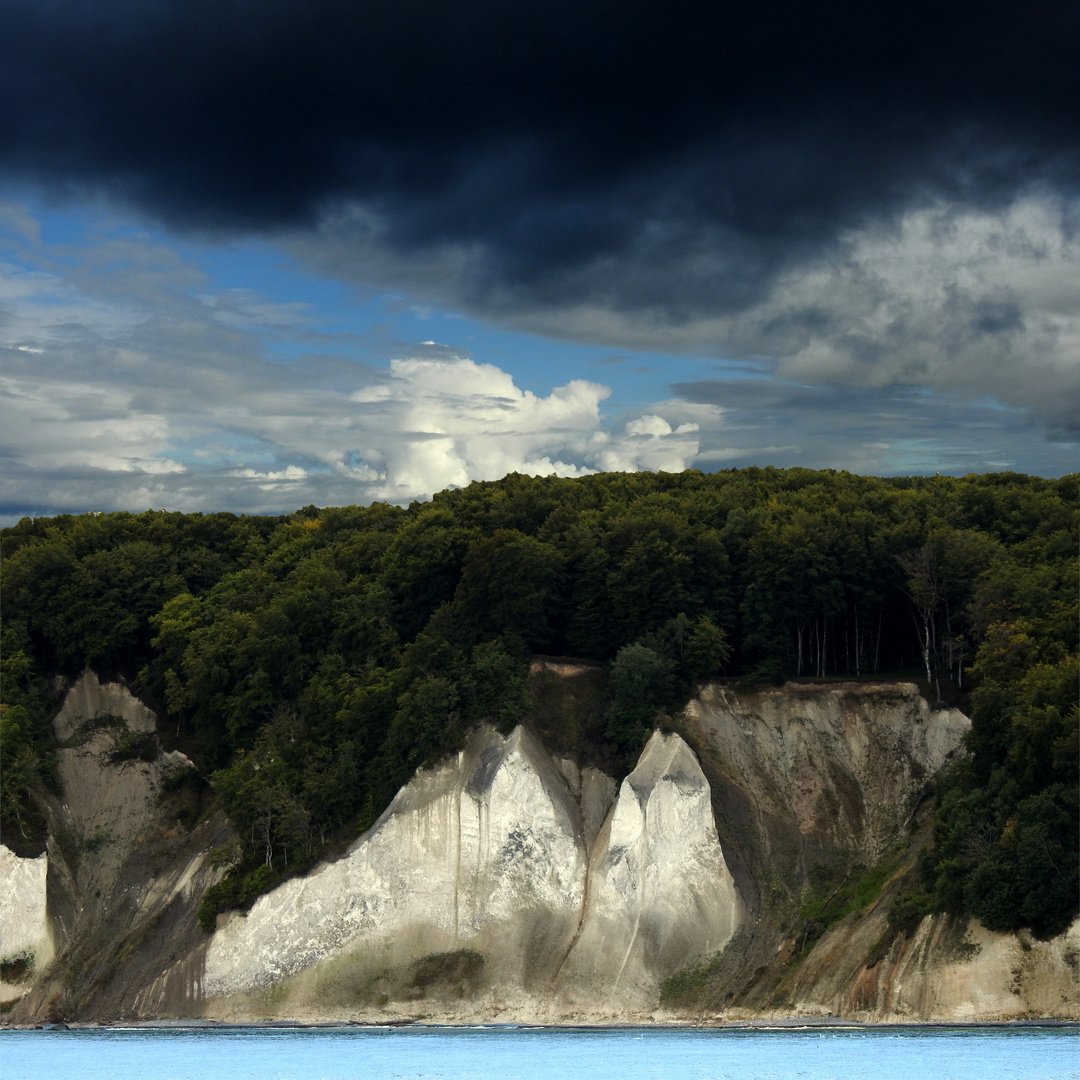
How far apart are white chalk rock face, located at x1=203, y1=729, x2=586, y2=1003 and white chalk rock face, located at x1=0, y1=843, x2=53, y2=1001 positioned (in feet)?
35.3

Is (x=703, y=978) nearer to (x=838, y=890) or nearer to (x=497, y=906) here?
(x=838, y=890)

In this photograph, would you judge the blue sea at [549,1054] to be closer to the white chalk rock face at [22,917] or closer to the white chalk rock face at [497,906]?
the white chalk rock face at [497,906]

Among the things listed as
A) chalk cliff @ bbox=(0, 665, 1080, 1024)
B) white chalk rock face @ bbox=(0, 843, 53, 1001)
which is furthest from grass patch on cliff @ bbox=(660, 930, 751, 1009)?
white chalk rock face @ bbox=(0, 843, 53, 1001)

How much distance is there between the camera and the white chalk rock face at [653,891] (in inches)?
1962

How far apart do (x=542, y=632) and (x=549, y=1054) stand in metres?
Result: 23.7

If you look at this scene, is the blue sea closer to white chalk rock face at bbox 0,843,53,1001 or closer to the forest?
white chalk rock face at bbox 0,843,53,1001

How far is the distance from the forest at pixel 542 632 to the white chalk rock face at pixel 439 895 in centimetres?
180

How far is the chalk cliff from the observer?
161ft

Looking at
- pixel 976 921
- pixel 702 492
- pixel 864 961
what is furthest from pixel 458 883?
pixel 702 492

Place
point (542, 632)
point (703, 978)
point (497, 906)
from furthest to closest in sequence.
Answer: point (542, 632) < point (497, 906) < point (703, 978)

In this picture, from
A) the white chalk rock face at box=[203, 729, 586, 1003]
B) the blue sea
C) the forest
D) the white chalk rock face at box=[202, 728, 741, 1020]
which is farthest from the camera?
the forest

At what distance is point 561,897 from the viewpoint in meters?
52.0

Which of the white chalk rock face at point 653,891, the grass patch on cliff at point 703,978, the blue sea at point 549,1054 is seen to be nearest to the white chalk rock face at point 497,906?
the white chalk rock face at point 653,891

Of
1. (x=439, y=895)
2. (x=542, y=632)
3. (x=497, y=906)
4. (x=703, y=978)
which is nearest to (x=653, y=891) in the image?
(x=703, y=978)
